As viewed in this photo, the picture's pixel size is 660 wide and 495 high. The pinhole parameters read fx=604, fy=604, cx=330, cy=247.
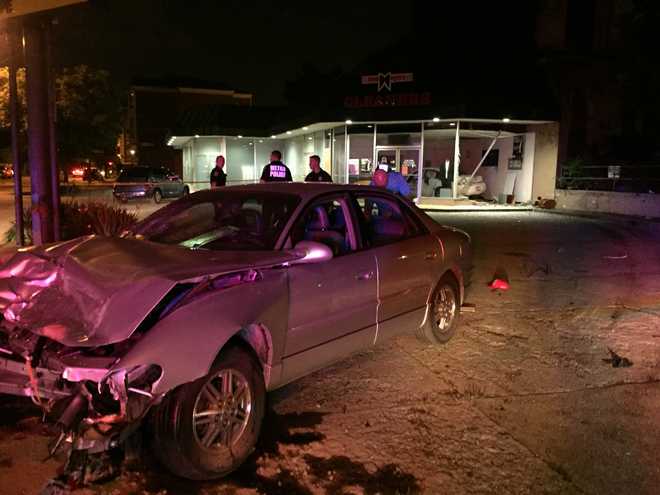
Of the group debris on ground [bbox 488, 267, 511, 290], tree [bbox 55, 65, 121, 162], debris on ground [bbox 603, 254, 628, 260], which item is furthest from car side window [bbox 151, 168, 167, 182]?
debris on ground [bbox 488, 267, 511, 290]

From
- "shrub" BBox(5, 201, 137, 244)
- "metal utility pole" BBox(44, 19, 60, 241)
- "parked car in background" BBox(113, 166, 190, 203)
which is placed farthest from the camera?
"parked car in background" BBox(113, 166, 190, 203)

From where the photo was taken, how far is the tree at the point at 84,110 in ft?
121

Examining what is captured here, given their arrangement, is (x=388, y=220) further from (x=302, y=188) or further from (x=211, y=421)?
(x=211, y=421)

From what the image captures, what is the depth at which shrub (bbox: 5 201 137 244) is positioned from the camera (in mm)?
10695

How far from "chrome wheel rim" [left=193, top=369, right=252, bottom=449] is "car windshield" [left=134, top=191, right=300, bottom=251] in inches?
38.3

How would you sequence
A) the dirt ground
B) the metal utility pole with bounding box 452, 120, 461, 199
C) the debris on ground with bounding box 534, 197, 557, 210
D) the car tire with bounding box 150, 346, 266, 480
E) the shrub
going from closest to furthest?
the car tire with bounding box 150, 346, 266, 480 < the dirt ground < the shrub < the debris on ground with bounding box 534, 197, 557, 210 < the metal utility pole with bounding box 452, 120, 461, 199

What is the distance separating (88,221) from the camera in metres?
11.0

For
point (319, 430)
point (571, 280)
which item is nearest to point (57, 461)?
point (319, 430)

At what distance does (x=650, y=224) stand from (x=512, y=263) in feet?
29.1

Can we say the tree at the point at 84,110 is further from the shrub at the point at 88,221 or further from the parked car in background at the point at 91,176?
the shrub at the point at 88,221

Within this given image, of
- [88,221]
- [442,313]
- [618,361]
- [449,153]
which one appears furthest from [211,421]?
[449,153]

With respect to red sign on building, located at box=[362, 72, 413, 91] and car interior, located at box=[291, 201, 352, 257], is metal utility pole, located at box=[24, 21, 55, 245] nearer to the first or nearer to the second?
car interior, located at box=[291, 201, 352, 257]

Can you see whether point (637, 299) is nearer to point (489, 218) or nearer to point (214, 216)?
point (214, 216)

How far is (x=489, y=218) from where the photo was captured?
19.6 metres
